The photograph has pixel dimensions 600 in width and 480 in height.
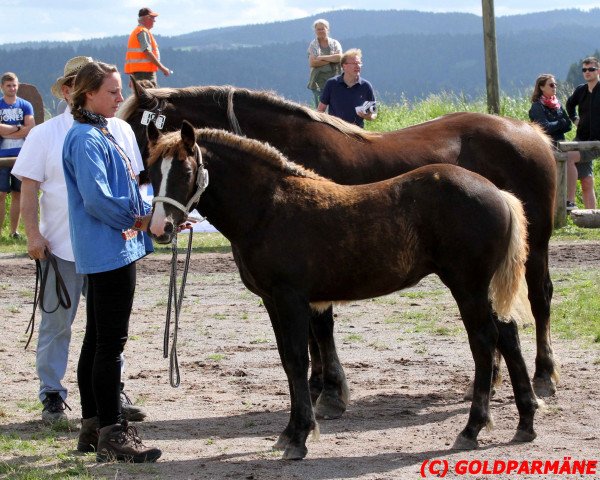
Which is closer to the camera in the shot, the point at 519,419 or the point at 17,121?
the point at 519,419

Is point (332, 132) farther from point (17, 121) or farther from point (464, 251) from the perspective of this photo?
point (17, 121)

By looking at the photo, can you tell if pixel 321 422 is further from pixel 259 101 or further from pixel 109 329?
pixel 259 101

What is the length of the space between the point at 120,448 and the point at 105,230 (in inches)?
46.6

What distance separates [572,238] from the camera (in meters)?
13.7

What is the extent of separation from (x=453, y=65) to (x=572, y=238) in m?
84.0

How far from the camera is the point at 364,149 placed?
23.8ft

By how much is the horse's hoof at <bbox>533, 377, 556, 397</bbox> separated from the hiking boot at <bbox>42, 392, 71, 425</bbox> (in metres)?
3.10

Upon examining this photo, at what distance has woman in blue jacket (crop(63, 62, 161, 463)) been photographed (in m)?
5.47

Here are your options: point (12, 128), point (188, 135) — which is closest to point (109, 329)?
point (188, 135)

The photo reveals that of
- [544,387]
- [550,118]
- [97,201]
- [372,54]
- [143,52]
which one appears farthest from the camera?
[372,54]

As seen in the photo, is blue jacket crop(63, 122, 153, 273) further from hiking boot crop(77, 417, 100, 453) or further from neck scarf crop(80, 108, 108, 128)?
hiking boot crop(77, 417, 100, 453)

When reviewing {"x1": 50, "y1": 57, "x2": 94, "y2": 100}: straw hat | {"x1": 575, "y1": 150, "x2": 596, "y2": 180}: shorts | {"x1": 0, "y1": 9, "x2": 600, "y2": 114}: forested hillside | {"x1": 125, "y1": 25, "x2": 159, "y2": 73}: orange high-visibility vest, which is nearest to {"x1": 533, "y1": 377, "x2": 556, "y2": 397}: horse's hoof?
{"x1": 50, "y1": 57, "x2": 94, "y2": 100}: straw hat

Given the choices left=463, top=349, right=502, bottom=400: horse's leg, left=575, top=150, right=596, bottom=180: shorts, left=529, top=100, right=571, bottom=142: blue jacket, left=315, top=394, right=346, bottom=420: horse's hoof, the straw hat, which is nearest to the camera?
the straw hat

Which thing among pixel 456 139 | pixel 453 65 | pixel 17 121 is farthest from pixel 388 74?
pixel 456 139
